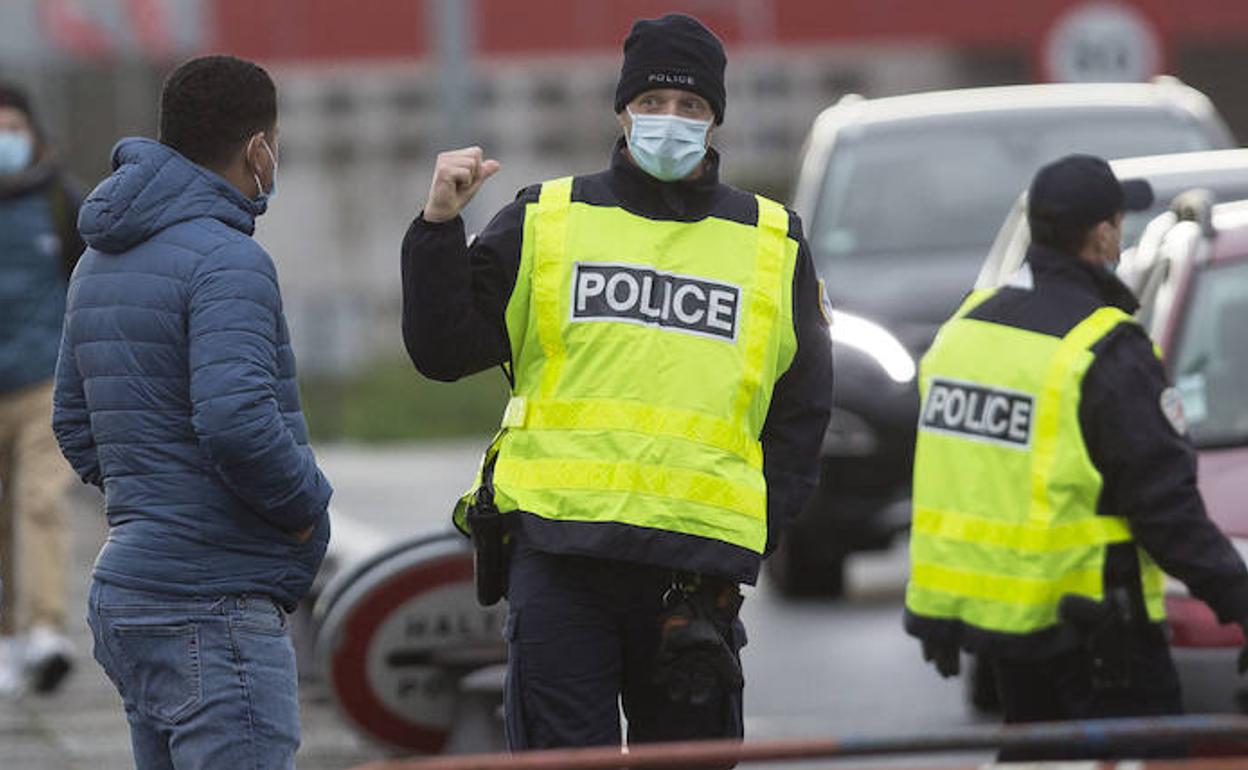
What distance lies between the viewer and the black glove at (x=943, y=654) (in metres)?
6.99

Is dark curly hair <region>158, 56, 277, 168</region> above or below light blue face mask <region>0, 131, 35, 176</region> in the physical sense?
above

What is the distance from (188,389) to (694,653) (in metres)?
0.96

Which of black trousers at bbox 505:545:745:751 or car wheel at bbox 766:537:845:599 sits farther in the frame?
car wheel at bbox 766:537:845:599

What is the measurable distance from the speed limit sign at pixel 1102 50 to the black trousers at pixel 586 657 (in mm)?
13437

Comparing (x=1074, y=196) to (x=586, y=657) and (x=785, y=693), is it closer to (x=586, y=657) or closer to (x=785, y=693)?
(x=586, y=657)

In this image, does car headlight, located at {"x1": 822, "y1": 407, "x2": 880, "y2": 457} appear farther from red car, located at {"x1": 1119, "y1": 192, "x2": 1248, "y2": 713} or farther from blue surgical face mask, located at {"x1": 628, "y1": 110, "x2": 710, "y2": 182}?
blue surgical face mask, located at {"x1": 628, "y1": 110, "x2": 710, "y2": 182}

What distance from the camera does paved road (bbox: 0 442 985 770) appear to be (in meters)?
9.37

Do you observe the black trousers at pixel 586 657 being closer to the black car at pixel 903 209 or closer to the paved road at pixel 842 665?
the paved road at pixel 842 665

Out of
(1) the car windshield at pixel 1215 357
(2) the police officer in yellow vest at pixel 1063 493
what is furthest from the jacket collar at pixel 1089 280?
(1) the car windshield at pixel 1215 357

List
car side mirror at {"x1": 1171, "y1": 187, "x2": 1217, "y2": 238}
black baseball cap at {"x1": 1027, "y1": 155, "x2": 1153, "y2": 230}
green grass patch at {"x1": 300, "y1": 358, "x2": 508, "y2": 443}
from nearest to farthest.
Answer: black baseball cap at {"x1": 1027, "y1": 155, "x2": 1153, "y2": 230}, car side mirror at {"x1": 1171, "y1": 187, "x2": 1217, "y2": 238}, green grass patch at {"x1": 300, "y1": 358, "x2": 508, "y2": 443}

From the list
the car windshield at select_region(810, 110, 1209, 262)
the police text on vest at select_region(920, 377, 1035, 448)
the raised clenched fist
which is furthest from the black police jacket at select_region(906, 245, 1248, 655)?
the car windshield at select_region(810, 110, 1209, 262)

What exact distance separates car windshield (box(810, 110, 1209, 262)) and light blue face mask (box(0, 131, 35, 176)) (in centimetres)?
401

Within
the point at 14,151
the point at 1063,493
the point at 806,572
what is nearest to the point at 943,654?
the point at 1063,493

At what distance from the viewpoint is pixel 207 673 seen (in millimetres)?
5543
